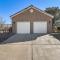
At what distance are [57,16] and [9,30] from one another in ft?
53.8

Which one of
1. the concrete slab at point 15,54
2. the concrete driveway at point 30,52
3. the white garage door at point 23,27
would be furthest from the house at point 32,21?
the concrete slab at point 15,54

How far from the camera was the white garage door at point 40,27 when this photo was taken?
26888 millimetres

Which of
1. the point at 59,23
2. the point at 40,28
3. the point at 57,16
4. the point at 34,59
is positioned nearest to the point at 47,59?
the point at 34,59

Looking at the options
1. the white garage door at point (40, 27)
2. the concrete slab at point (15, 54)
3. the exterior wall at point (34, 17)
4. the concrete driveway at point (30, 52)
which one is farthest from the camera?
the exterior wall at point (34, 17)

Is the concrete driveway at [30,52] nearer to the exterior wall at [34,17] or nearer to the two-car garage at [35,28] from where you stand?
the two-car garage at [35,28]

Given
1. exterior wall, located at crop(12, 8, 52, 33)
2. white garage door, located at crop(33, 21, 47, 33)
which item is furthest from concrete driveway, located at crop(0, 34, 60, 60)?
exterior wall, located at crop(12, 8, 52, 33)

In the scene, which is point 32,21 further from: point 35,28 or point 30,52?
point 30,52

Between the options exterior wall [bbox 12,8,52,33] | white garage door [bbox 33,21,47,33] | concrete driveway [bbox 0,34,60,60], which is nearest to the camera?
concrete driveway [bbox 0,34,60,60]

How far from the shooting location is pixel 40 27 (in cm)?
2686

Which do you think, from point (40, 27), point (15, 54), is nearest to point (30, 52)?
point (15, 54)

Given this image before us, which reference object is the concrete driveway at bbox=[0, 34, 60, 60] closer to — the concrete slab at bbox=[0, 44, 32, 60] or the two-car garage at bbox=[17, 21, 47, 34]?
the concrete slab at bbox=[0, 44, 32, 60]

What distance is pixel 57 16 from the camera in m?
41.4

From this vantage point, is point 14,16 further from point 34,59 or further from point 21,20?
point 34,59

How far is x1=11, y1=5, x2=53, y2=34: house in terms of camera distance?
88.5ft
